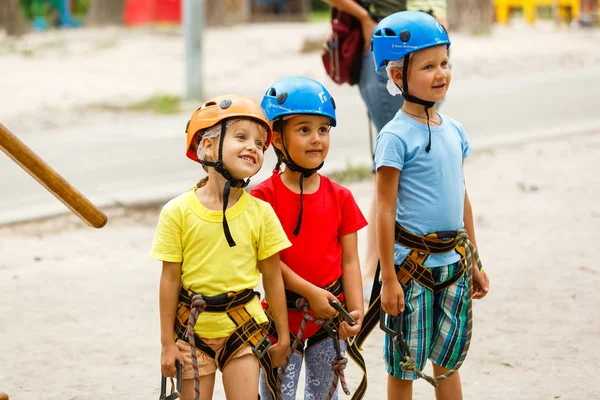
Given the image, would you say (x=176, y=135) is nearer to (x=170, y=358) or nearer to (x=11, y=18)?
(x=170, y=358)

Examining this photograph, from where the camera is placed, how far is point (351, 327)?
3600 mm

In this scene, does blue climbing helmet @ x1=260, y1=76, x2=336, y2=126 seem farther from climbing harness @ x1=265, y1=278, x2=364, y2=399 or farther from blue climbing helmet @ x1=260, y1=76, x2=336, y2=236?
climbing harness @ x1=265, y1=278, x2=364, y2=399

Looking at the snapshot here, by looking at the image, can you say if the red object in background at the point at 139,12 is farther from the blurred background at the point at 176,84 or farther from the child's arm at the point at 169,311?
A: the child's arm at the point at 169,311

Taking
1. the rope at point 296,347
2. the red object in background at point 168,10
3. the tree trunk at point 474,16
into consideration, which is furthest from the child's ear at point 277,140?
the red object in background at point 168,10

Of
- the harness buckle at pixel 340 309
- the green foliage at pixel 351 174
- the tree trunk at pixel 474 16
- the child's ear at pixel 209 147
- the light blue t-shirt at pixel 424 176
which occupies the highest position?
the child's ear at pixel 209 147

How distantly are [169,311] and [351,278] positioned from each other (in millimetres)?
676

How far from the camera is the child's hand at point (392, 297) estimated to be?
3674 millimetres

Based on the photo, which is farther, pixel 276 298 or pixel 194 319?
pixel 276 298

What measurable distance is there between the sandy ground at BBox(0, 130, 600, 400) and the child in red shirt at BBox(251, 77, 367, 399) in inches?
36.1

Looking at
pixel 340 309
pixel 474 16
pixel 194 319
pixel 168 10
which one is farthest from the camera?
pixel 168 10

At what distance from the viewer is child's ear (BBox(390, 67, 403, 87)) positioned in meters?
3.78

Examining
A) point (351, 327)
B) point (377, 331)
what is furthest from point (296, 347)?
point (377, 331)

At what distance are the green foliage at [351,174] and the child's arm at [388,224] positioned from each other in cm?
495

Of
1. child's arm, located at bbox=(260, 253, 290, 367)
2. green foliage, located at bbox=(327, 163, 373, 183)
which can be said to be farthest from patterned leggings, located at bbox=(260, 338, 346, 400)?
green foliage, located at bbox=(327, 163, 373, 183)
